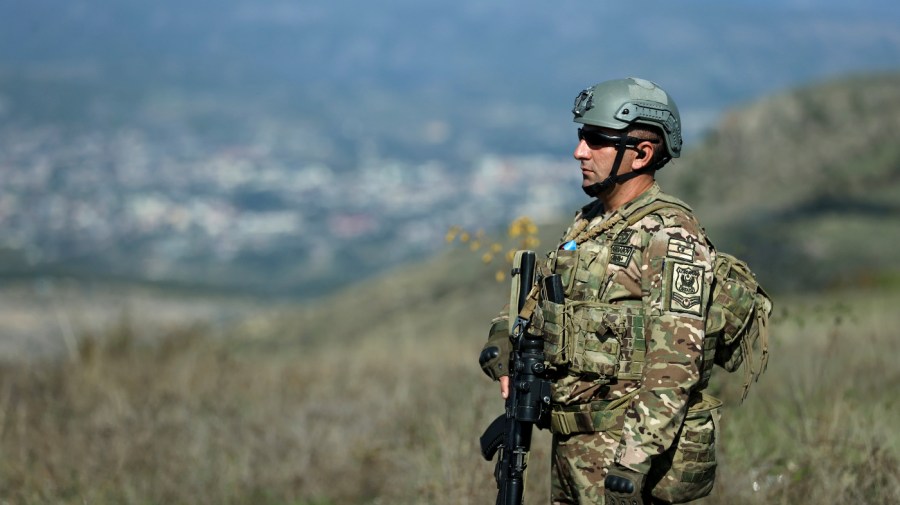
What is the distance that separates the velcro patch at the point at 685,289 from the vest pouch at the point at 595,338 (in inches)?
7.5

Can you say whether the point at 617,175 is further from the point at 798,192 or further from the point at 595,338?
the point at 798,192

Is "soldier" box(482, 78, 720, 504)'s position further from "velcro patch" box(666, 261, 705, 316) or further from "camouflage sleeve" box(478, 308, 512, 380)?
"camouflage sleeve" box(478, 308, 512, 380)

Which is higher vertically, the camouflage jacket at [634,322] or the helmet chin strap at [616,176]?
the helmet chin strap at [616,176]

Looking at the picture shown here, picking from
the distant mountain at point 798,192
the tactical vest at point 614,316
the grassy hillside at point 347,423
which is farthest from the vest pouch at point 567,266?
the distant mountain at point 798,192

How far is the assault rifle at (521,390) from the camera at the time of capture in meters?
3.23

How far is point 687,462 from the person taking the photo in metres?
3.25

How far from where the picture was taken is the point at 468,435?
5676 mm

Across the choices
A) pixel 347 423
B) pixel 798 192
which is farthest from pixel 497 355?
pixel 798 192

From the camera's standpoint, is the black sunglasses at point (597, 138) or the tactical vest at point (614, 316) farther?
the black sunglasses at point (597, 138)

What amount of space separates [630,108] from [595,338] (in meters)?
0.69

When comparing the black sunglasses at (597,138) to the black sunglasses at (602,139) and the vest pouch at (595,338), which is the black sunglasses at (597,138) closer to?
the black sunglasses at (602,139)

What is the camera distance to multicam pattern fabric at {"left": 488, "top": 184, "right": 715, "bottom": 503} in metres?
3.02

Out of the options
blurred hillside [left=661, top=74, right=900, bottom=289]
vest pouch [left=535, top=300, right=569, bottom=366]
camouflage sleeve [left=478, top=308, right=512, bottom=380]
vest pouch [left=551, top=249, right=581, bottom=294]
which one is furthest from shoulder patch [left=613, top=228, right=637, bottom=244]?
blurred hillside [left=661, top=74, right=900, bottom=289]

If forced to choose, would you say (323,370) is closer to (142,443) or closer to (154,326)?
(154,326)
